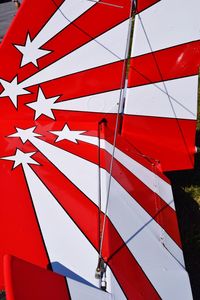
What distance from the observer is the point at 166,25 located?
1.83 meters

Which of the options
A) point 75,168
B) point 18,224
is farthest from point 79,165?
point 18,224

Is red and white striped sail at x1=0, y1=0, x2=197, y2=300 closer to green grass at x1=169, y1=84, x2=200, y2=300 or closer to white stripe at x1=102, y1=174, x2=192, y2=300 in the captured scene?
white stripe at x1=102, y1=174, x2=192, y2=300

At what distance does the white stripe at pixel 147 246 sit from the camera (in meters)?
1.37

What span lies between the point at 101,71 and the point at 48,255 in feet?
3.05

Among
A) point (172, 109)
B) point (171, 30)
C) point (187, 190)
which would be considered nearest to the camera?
point (171, 30)

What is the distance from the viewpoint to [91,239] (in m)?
1.38

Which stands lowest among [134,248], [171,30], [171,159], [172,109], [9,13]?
[134,248]

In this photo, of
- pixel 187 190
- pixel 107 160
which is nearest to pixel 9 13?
pixel 187 190

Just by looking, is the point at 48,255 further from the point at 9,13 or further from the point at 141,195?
the point at 9,13

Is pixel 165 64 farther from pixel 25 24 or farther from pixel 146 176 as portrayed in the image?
pixel 25 24

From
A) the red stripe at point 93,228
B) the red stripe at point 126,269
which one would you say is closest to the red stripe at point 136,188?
the red stripe at point 93,228

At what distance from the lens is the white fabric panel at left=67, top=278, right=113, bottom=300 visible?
110 cm

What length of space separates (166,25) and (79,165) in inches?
29.0

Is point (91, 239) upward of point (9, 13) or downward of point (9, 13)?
downward
